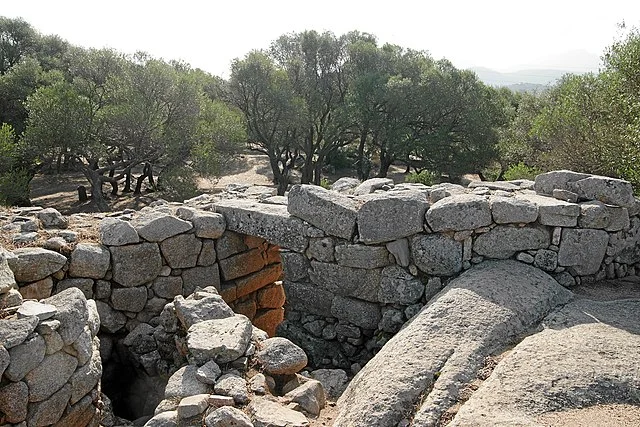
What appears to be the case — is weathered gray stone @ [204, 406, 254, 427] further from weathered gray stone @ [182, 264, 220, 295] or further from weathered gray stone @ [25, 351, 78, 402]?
weathered gray stone @ [182, 264, 220, 295]

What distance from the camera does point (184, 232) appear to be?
25.2ft

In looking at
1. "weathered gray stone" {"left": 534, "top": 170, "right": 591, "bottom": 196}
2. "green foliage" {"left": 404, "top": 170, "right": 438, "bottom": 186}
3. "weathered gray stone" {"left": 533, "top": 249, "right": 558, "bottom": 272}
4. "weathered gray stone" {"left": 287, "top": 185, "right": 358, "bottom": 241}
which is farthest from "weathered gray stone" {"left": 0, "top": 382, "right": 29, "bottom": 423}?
"green foliage" {"left": 404, "top": 170, "right": 438, "bottom": 186}

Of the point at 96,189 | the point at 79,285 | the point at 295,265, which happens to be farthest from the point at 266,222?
the point at 96,189

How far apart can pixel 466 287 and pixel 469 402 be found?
1.89 metres

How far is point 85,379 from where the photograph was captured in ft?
17.1

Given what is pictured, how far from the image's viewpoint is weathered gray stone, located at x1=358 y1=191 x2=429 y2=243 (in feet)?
22.0

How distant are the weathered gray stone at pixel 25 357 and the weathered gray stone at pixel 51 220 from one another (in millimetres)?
3409

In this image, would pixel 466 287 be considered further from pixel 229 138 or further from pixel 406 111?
pixel 406 111

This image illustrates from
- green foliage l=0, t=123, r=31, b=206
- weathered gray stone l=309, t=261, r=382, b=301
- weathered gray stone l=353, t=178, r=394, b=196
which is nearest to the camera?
weathered gray stone l=309, t=261, r=382, b=301

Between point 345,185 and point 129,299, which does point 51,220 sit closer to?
point 129,299

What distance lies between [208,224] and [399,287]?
294cm

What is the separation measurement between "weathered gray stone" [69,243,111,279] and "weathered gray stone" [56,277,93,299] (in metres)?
0.07

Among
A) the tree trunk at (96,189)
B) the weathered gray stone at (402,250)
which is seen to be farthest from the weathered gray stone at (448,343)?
the tree trunk at (96,189)

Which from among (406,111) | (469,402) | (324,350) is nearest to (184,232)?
(324,350)
